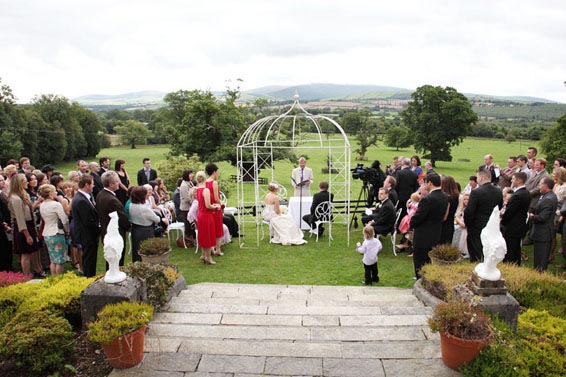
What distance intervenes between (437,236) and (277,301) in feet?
9.69

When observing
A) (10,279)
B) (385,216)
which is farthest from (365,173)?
(10,279)

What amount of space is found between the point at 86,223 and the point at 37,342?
10.1 feet

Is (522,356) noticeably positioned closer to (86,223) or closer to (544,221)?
(544,221)

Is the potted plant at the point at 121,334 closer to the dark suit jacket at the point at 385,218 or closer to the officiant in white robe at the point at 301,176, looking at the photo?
the dark suit jacket at the point at 385,218

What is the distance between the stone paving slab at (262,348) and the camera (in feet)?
13.1

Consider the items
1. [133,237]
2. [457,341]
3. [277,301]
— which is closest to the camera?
[457,341]

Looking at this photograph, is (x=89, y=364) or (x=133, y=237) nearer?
(x=89, y=364)

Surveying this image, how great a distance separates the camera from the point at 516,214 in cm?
718

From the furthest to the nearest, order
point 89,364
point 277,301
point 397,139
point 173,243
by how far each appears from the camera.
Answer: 1. point 397,139
2. point 173,243
3. point 277,301
4. point 89,364

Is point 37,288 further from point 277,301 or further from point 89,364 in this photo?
point 277,301

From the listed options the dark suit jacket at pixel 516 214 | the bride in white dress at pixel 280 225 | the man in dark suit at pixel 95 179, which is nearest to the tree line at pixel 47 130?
the man in dark suit at pixel 95 179

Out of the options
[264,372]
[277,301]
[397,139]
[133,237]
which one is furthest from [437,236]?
[397,139]

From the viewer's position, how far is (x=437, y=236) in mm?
6832

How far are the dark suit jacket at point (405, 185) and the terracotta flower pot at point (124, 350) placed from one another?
8.22 metres
